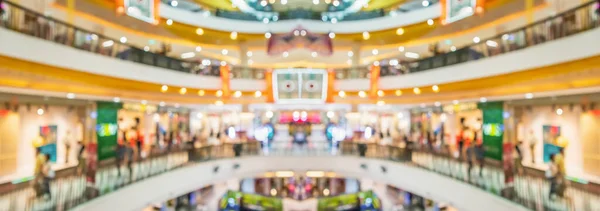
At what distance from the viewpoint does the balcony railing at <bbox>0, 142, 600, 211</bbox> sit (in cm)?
797

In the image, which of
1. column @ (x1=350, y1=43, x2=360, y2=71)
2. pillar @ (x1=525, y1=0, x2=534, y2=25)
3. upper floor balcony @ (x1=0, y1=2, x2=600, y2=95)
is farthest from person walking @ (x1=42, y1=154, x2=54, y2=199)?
column @ (x1=350, y1=43, x2=360, y2=71)

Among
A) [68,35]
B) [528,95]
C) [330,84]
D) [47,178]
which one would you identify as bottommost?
[47,178]

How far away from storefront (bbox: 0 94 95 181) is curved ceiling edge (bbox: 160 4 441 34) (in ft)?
20.2

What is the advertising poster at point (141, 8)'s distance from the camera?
13.4 meters

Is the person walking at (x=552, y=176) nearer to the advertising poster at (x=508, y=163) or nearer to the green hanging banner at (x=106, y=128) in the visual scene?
the advertising poster at (x=508, y=163)

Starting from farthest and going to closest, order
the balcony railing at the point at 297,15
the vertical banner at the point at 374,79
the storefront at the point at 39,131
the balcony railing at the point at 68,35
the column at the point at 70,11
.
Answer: the balcony railing at the point at 297,15, the vertical banner at the point at 374,79, the column at the point at 70,11, the storefront at the point at 39,131, the balcony railing at the point at 68,35

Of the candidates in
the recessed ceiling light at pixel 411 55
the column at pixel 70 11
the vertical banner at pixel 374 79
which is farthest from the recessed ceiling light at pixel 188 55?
the recessed ceiling light at pixel 411 55

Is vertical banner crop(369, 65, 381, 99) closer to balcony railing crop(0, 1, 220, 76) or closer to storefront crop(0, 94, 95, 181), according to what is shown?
balcony railing crop(0, 1, 220, 76)

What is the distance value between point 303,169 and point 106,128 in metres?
8.35

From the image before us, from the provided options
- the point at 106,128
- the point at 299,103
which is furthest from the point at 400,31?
the point at 106,128

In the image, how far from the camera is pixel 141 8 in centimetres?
1369

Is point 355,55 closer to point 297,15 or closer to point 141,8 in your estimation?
point 297,15

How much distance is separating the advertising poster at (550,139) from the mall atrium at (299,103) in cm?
5

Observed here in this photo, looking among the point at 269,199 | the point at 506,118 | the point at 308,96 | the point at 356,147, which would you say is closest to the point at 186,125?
the point at 269,199
